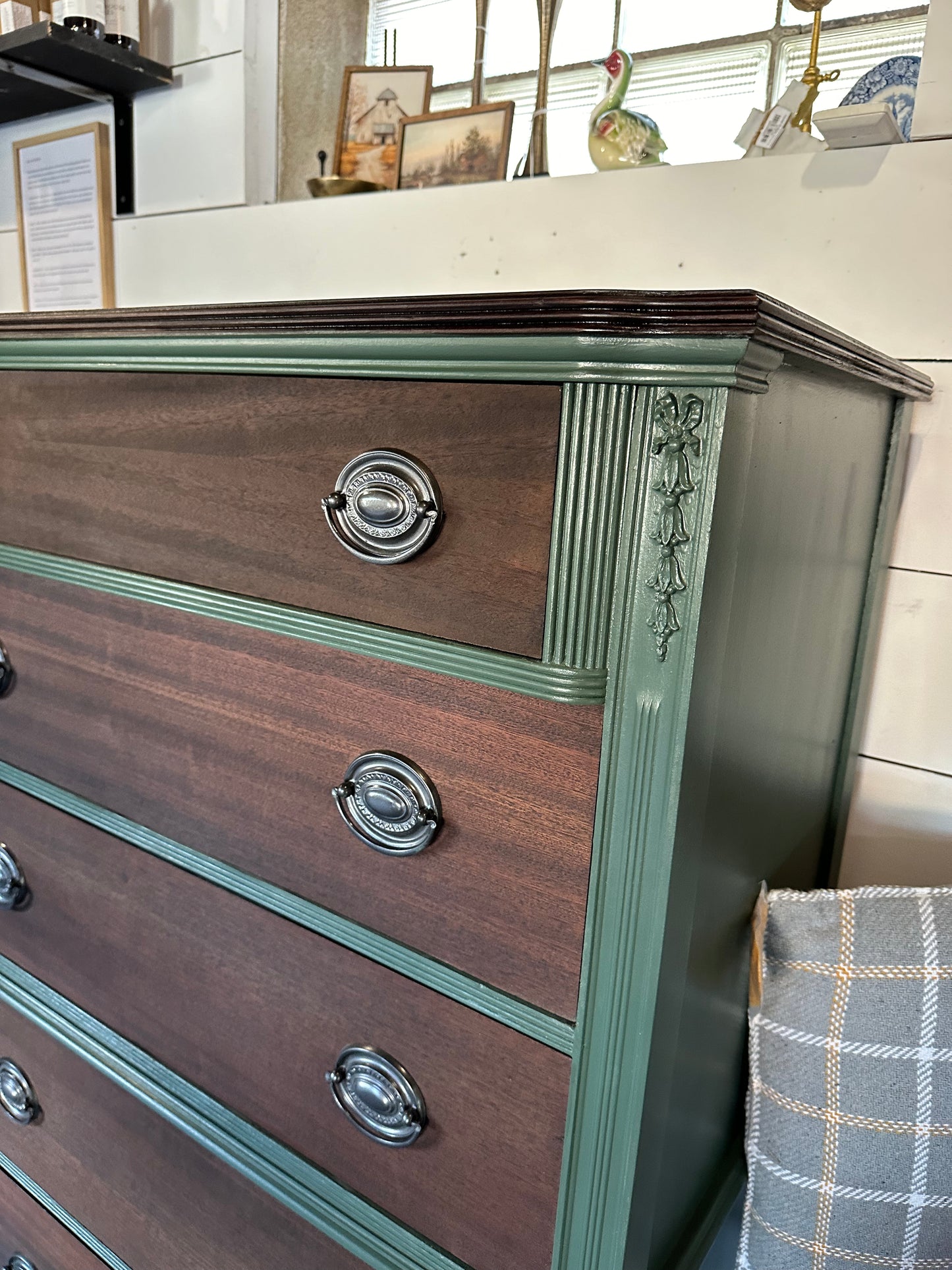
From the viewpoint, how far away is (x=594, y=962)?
25.0 inches

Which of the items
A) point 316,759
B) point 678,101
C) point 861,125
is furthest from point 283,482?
point 678,101

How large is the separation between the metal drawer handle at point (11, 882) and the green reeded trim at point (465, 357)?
580 mm

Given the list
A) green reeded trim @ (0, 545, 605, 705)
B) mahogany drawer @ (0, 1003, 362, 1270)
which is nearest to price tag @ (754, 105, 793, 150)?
green reeded trim @ (0, 545, 605, 705)

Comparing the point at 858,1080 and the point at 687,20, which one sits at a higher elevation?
the point at 687,20

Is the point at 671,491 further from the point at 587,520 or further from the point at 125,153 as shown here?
the point at 125,153

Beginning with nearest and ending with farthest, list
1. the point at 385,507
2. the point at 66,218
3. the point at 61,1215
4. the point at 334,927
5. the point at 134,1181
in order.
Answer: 1. the point at 385,507
2. the point at 334,927
3. the point at 134,1181
4. the point at 61,1215
5. the point at 66,218

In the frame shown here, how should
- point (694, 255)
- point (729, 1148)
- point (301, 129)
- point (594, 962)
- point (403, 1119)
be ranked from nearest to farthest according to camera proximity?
point (594, 962), point (403, 1119), point (729, 1148), point (694, 255), point (301, 129)

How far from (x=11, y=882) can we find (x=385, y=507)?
2.32ft

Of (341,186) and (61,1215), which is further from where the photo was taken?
(341,186)

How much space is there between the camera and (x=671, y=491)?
56cm

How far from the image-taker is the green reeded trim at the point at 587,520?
565 mm

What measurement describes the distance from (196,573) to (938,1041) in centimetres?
73

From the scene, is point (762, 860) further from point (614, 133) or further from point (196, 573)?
point (614, 133)

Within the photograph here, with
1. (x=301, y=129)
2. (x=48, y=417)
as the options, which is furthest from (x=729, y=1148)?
(x=301, y=129)
